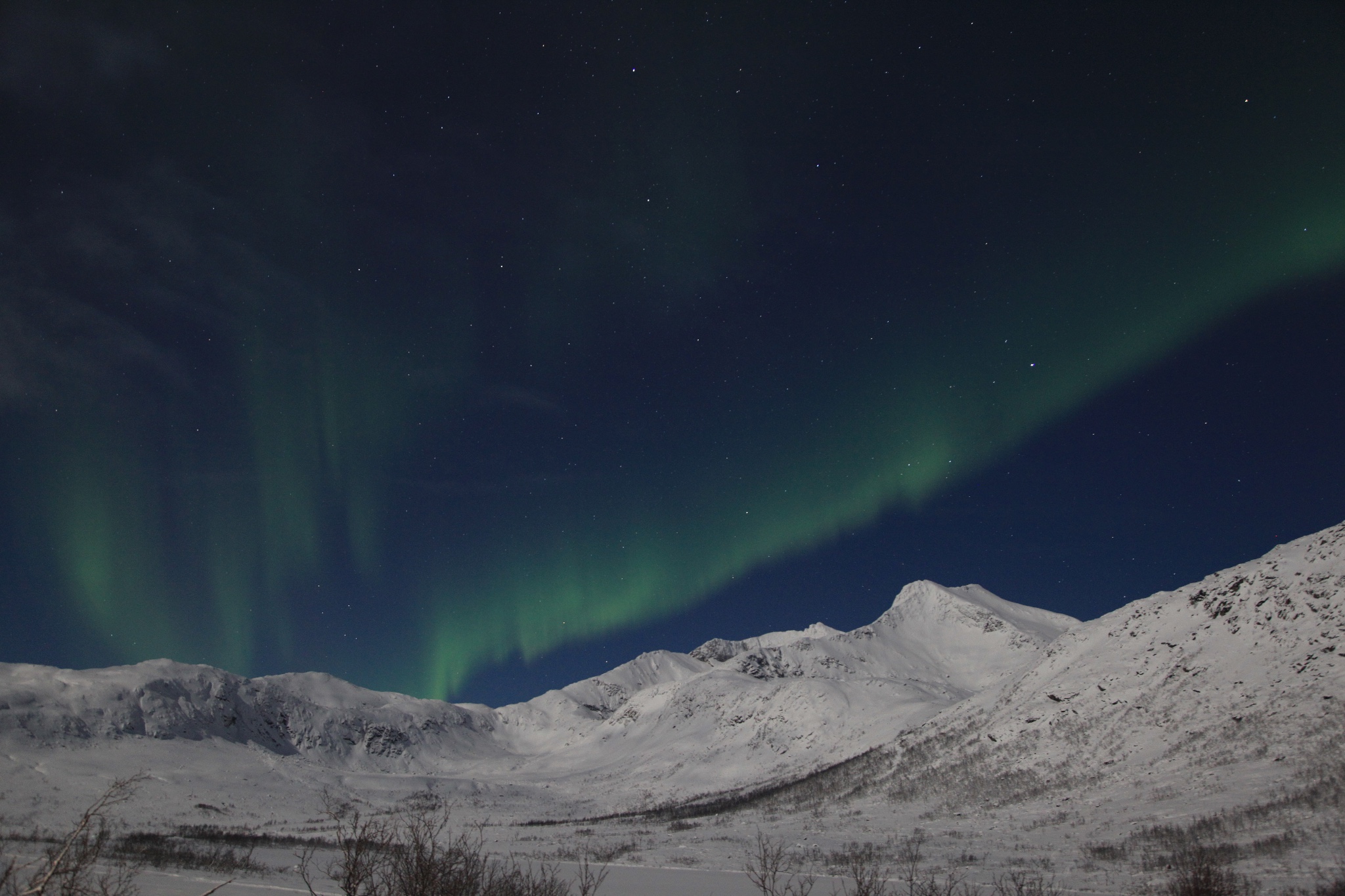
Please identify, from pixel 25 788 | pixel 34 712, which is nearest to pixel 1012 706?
pixel 25 788

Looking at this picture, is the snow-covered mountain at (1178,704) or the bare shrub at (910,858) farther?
the snow-covered mountain at (1178,704)

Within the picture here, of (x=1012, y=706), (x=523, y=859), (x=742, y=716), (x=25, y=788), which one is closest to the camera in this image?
(x=523, y=859)

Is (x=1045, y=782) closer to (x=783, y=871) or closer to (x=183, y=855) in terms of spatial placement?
(x=783, y=871)

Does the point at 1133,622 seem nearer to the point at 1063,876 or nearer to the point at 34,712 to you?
the point at 1063,876

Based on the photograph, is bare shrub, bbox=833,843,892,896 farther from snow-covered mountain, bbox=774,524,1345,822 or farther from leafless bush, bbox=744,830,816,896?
snow-covered mountain, bbox=774,524,1345,822

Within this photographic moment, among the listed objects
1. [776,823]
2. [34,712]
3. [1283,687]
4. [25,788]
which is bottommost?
[776,823]

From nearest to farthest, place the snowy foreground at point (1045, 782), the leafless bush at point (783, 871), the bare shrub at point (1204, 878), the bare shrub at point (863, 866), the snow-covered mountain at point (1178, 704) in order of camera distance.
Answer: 1. the bare shrub at point (1204, 878)
2. the bare shrub at point (863, 866)
3. the leafless bush at point (783, 871)
4. the snowy foreground at point (1045, 782)
5. the snow-covered mountain at point (1178, 704)

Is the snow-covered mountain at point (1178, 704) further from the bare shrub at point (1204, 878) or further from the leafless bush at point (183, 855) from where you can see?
the leafless bush at point (183, 855)

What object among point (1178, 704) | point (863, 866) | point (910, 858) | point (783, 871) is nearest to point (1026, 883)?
point (863, 866)

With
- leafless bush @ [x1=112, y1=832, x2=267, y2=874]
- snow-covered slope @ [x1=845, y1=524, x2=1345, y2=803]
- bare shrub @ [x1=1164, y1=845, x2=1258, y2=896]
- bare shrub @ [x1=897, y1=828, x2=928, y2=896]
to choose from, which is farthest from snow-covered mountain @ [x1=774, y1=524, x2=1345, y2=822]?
leafless bush @ [x1=112, y1=832, x2=267, y2=874]

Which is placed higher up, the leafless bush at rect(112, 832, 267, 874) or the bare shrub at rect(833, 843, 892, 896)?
the leafless bush at rect(112, 832, 267, 874)

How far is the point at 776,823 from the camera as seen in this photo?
63.4 meters

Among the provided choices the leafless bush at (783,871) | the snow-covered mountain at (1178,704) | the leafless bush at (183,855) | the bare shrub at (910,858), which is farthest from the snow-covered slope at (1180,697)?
the leafless bush at (183,855)

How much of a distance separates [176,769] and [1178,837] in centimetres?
17125
